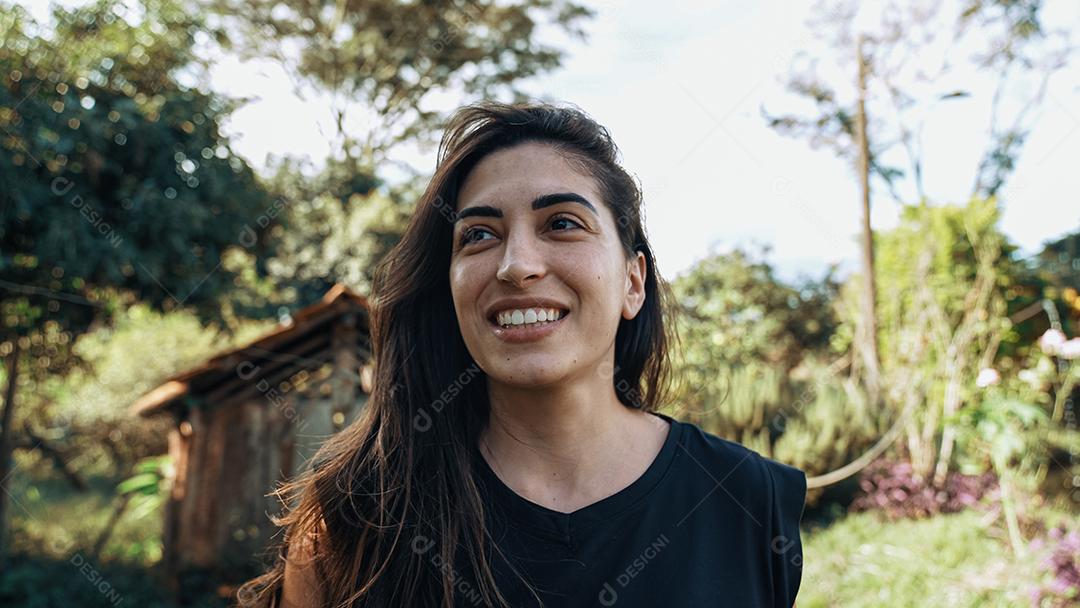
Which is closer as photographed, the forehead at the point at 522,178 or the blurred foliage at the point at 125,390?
the forehead at the point at 522,178

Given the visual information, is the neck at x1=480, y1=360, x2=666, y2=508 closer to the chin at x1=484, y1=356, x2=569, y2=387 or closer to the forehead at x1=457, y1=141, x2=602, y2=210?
the chin at x1=484, y1=356, x2=569, y2=387

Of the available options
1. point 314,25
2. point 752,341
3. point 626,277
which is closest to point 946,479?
point 752,341

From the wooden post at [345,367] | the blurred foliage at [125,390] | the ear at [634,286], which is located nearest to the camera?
the ear at [634,286]

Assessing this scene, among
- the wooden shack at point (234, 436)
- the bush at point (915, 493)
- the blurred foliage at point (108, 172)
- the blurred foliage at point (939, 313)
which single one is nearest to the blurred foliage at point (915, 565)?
the bush at point (915, 493)

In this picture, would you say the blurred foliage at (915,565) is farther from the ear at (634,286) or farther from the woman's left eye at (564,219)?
the woman's left eye at (564,219)

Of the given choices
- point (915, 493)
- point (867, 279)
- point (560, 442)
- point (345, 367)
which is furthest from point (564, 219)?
point (867, 279)

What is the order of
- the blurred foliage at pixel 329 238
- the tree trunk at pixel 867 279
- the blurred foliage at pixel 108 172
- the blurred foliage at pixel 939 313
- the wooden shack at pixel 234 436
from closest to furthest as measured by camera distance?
the blurred foliage at pixel 108 172
the wooden shack at pixel 234 436
the blurred foliage at pixel 939 313
the tree trunk at pixel 867 279
the blurred foliage at pixel 329 238

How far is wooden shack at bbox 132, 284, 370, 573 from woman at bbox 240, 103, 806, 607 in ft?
15.3

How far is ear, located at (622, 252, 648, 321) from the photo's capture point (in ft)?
6.32

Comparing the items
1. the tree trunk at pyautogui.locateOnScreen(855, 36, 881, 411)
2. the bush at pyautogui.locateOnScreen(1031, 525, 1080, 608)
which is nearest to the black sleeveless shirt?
the bush at pyautogui.locateOnScreen(1031, 525, 1080, 608)

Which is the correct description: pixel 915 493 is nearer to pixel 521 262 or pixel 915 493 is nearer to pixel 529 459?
pixel 529 459

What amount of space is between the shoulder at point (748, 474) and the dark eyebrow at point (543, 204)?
0.59 meters

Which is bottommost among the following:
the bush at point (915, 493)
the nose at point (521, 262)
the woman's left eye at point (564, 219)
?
the bush at point (915, 493)

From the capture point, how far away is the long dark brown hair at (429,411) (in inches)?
64.1
